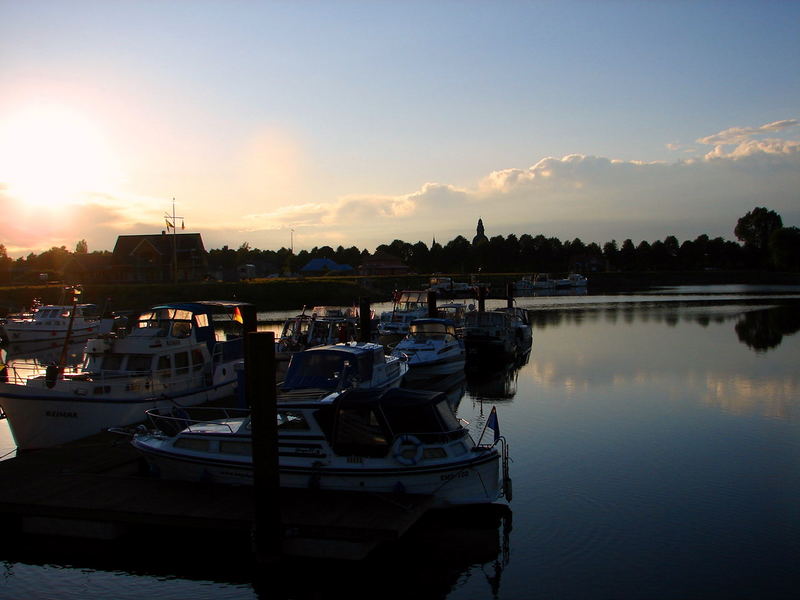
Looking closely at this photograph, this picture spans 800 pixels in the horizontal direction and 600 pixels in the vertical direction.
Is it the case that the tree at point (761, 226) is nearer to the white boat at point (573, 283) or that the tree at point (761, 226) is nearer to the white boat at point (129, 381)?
the white boat at point (573, 283)

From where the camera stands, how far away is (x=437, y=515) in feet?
55.8

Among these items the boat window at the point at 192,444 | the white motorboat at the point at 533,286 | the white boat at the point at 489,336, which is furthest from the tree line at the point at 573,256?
the boat window at the point at 192,444

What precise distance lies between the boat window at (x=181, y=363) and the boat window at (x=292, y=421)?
10640 mm

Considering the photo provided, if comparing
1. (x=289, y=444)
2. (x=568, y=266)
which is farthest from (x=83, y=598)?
(x=568, y=266)

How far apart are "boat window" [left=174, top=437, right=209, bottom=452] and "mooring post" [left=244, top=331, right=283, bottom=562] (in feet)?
11.6

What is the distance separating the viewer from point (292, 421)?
1677cm

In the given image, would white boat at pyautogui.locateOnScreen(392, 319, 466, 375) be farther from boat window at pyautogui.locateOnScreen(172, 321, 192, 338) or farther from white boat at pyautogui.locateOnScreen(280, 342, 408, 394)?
boat window at pyautogui.locateOnScreen(172, 321, 192, 338)

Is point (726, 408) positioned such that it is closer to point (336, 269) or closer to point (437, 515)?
point (437, 515)

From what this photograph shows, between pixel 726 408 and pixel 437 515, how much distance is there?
18393mm

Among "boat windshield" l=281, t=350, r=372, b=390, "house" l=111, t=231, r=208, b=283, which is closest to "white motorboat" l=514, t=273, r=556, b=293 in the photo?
"house" l=111, t=231, r=208, b=283

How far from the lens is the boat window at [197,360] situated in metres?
27.3

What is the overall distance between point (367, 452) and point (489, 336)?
95.9 ft

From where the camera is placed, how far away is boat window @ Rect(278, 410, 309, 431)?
1659 centimetres

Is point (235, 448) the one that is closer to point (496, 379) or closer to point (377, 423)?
point (377, 423)
